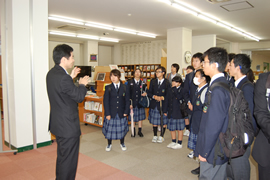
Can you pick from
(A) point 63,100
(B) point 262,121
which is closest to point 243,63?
(B) point 262,121

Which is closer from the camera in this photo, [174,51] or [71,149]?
[71,149]

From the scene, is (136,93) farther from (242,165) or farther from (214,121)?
(214,121)

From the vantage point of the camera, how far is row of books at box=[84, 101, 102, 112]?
223 inches

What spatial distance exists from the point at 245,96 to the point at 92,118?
14.6 ft

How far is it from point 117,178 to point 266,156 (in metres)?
1.97

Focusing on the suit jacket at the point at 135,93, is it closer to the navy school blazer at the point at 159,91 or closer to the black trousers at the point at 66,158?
the navy school blazer at the point at 159,91

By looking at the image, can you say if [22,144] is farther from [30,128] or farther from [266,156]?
[266,156]

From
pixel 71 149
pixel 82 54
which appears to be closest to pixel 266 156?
pixel 71 149

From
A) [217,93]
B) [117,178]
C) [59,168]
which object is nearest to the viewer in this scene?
[217,93]

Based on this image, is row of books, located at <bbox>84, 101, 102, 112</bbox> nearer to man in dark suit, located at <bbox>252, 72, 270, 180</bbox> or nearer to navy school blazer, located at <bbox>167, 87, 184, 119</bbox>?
navy school blazer, located at <bbox>167, 87, 184, 119</bbox>

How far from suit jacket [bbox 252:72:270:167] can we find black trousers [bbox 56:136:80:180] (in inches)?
72.3

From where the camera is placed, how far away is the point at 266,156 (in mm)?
1716

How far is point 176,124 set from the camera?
4.00 meters

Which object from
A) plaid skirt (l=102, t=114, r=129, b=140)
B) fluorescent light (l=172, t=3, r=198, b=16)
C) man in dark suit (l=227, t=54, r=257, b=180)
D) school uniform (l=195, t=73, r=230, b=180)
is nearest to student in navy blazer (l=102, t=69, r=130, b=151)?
plaid skirt (l=102, t=114, r=129, b=140)
